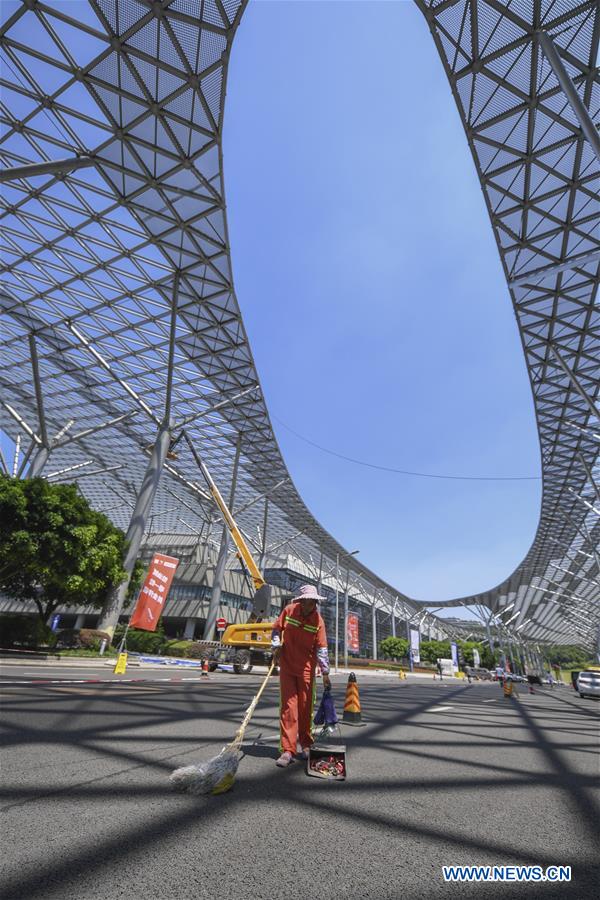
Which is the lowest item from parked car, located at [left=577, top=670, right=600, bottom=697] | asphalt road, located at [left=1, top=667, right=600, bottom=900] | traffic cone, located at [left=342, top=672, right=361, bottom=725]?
asphalt road, located at [left=1, top=667, right=600, bottom=900]

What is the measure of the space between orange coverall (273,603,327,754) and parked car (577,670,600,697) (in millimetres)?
23853

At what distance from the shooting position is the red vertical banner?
72.7 ft

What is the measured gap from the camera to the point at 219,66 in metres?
13.8

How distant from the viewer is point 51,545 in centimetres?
1970

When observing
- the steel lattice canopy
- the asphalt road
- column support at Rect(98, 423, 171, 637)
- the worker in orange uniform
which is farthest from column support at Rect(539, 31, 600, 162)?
column support at Rect(98, 423, 171, 637)

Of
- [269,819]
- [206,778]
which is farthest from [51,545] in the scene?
[269,819]

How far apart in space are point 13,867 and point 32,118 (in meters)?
20.7

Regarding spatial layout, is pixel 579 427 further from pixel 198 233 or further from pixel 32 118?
pixel 32 118

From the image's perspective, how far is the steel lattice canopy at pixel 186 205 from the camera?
1262 centimetres

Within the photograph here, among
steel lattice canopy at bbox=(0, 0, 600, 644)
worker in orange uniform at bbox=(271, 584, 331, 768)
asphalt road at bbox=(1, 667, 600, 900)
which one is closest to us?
asphalt road at bbox=(1, 667, 600, 900)

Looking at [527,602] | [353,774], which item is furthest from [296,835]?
[527,602]

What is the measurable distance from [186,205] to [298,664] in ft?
63.6

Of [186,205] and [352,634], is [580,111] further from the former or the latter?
[352,634]

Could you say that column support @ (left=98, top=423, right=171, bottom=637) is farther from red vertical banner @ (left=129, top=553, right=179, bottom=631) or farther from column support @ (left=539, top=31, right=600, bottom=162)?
column support @ (left=539, top=31, right=600, bottom=162)
